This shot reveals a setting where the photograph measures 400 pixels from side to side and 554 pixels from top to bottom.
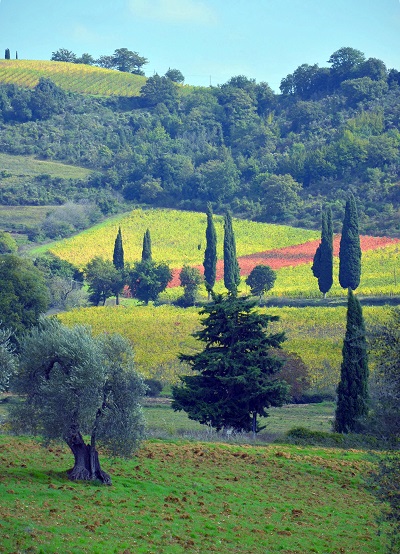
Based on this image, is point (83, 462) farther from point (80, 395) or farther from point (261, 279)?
point (261, 279)

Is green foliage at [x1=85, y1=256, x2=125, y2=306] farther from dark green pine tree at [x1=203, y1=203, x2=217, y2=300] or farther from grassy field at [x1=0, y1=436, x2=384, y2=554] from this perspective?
grassy field at [x1=0, y1=436, x2=384, y2=554]

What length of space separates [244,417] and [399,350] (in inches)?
781

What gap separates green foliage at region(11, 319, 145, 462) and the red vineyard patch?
185 feet

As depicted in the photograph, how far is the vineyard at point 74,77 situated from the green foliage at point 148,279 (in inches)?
3660

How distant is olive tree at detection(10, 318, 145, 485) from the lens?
2916 cm

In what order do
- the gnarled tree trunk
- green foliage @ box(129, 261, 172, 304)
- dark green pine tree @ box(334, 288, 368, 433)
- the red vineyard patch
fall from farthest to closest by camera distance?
1. the red vineyard patch
2. green foliage @ box(129, 261, 172, 304)
3. dark green pine tree @ box(334, 288, 368, 433)
4. the gnarled tree trunk

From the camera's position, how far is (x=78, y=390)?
29188 mm

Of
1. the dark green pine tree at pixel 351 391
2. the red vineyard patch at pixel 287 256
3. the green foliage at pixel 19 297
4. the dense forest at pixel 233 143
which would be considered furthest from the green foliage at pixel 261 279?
the dark green pine tree at pixel 351 391

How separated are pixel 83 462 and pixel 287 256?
209ft

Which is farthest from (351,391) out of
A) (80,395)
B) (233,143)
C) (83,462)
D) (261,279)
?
(233,143)

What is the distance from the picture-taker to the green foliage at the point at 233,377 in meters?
41.5

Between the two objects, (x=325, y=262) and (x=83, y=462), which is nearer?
(x=83, y=462)

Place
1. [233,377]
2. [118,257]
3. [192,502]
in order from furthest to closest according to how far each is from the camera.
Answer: [118,257] → [233,377] → [192,502]

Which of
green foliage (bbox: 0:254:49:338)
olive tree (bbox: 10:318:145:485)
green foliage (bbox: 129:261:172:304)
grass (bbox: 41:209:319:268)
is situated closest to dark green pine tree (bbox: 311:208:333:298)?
green foliage (bbox: 129:261:172:304)
